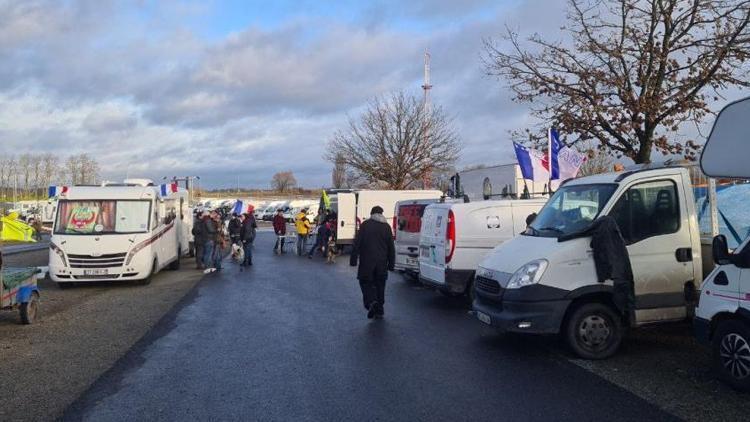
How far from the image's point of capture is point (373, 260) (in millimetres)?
10133

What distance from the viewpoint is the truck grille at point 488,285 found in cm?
785

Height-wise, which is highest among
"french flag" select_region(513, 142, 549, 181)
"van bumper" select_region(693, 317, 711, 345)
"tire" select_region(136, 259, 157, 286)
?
"french flag" select_region(513, 142, 549, 181)

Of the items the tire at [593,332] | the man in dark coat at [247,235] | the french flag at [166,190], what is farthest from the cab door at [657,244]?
the man in dark coat at [247,235]

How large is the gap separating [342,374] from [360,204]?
54.5 ft

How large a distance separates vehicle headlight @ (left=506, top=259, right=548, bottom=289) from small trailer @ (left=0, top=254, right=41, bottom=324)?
22.3ft

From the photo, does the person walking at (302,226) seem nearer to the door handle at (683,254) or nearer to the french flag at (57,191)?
the french flag at (57,191)

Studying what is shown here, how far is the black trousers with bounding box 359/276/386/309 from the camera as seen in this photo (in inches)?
401

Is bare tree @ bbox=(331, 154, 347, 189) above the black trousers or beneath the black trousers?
above

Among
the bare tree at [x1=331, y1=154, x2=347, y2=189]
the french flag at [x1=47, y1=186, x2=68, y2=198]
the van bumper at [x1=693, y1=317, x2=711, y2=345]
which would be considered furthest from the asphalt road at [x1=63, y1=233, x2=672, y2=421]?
the bare tree at [x1=331, y1=154, x2=347, y2=189]

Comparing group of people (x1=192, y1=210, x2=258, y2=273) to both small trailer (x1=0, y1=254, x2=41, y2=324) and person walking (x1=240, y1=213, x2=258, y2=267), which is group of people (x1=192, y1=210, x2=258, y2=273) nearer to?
person walking (x1=240, y1=213, x2=258, y2=267)

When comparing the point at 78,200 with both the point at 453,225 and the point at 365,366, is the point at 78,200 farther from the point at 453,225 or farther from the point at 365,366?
the point at 365,366

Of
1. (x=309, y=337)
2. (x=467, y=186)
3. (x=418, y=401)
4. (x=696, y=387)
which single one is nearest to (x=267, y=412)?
(x=418, y=401)

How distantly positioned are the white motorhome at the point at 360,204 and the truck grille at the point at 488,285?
13885mm

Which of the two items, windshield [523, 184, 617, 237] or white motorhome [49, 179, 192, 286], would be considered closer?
windshield [523, 184, 617, 237]
